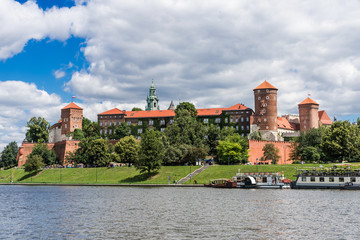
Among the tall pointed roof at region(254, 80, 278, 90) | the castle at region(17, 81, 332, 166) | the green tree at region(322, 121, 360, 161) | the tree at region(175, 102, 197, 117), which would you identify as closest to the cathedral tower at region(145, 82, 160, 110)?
the castle at region(17, 81, 332, 166)

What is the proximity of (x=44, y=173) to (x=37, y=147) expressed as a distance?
1612 centimetres

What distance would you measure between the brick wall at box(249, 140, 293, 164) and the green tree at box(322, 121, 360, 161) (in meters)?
17.3

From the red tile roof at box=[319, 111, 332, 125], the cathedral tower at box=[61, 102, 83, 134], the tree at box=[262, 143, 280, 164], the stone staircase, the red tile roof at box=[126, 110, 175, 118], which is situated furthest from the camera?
the red tile roof at box=[319, 111, 332, 125]

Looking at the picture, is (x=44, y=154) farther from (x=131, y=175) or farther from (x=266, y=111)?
(x=266, y=111)

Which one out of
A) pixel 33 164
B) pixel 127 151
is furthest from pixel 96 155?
pixel 33 164

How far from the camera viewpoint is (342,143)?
260 feet

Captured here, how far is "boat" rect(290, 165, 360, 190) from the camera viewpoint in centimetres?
6166

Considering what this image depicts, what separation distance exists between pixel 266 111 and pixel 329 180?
52.5 metres

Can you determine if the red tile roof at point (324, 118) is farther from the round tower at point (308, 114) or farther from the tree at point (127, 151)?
the tree at point (127, 151)

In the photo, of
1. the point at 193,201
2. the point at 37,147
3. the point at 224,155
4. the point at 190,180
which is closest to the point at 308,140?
the point at 224,155

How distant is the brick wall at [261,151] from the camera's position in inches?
3743

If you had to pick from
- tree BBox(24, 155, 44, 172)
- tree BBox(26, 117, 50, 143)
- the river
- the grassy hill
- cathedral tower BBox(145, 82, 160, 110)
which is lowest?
the river

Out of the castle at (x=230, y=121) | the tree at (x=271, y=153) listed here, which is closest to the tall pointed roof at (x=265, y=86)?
the castle at (x=230, y=121)

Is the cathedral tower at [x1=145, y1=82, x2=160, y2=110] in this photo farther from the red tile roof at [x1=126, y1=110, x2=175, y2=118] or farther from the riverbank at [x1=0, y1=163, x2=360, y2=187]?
the riverbank at [x1=0, y1=163, x2=360, y2=187]
